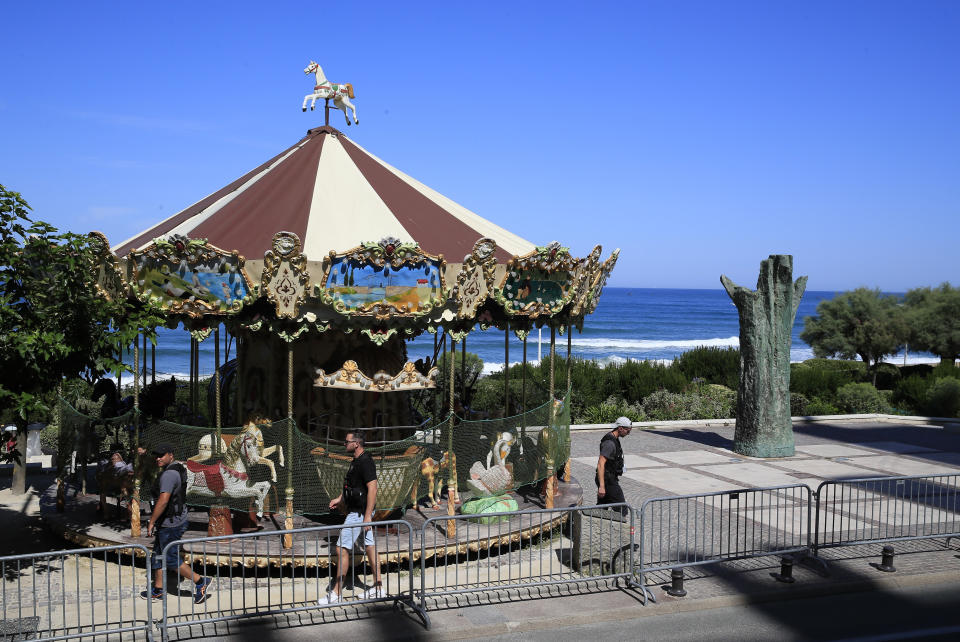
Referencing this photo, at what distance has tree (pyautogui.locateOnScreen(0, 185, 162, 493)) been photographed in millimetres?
8953

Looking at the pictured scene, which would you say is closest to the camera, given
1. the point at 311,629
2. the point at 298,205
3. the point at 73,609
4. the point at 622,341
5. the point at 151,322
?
the point at 311,629

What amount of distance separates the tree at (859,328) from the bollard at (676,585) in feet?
98.0

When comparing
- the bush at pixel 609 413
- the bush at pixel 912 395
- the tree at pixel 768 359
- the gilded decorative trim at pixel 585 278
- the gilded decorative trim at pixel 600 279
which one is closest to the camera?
the gilded decorative trim at pixel 585 278

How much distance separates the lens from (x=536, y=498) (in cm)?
1252

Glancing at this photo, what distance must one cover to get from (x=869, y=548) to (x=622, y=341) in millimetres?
73145

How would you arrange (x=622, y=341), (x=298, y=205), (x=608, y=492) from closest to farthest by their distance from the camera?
(x=608, y=492)
(x=298, y=205)
(x=622, y=341)

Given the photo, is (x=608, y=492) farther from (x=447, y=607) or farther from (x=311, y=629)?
(x=311, y=629)

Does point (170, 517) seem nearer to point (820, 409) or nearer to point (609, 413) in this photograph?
point (609, 413)

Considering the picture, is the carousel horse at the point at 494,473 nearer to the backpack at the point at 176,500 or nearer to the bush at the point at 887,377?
the backpack at the point at 176,500

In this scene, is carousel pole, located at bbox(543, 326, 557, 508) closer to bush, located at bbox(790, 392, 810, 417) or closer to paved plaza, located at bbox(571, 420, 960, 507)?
paved plaza, located at bbox(571, 420, 960, 507)

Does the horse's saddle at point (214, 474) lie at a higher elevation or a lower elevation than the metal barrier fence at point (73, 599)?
higher

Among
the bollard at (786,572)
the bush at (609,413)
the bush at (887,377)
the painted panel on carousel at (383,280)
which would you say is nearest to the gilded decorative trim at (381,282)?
the painted panel on carousel at (383,280)

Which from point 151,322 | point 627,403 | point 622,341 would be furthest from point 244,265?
point 622,341

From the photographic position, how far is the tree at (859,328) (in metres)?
37.4
